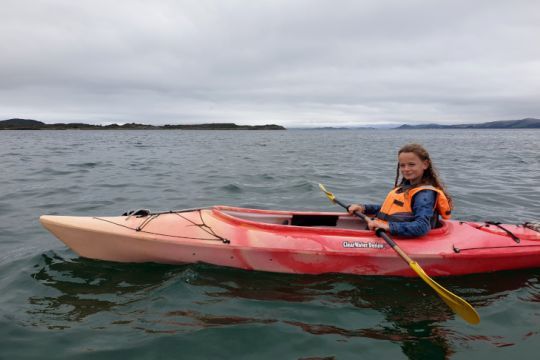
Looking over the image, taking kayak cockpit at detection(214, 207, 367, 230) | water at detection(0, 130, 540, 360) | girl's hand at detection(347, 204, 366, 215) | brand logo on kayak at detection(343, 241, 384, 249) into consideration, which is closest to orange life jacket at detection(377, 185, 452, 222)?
girl's hand at detection(347, 204, 366, 215)

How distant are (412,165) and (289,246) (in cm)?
195

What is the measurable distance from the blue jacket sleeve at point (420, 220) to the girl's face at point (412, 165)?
28 cm

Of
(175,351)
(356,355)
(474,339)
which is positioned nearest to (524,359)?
(474,339)

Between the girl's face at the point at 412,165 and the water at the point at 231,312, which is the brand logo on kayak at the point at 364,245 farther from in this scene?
the girl's face at the point at 412,165

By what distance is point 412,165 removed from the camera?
536 centimetres

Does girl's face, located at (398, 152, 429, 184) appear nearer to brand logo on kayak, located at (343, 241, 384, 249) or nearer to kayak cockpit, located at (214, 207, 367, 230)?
brand logo on kayak, located at (343, 241, 384, 249)

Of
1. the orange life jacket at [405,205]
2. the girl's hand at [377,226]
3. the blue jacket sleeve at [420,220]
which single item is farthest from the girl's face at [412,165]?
the girl's hand at [377,226]

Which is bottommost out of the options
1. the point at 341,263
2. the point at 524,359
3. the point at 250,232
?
the point at 524,359

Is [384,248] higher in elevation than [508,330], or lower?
higher

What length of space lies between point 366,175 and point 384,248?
10.5m

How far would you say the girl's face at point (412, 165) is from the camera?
5.34m

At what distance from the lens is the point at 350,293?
16.0ft

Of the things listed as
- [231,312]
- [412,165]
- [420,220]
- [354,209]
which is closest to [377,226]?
[420,220]

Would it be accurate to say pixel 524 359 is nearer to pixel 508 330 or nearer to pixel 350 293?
pixel 508 330
